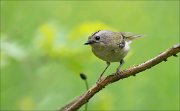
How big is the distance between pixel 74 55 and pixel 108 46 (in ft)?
0.47

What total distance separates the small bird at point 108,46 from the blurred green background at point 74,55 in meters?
0.04

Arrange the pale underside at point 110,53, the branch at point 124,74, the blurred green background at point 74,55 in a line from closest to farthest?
1. the branch at point 124,74
2. the pale underside at point 110,53
3. the blurred green background at point 74,55

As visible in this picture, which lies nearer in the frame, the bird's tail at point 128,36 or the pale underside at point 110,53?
the pale underside at point 110,53

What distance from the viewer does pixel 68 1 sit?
23.2 ft

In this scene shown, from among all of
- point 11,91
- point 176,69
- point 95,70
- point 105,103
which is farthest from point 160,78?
point 105,103

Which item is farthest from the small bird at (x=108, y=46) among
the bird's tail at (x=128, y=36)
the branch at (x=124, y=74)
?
the branch at (x=124, y=74)

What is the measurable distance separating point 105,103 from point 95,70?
2.12 meters

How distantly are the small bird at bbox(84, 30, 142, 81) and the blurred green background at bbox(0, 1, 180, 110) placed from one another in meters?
0.04

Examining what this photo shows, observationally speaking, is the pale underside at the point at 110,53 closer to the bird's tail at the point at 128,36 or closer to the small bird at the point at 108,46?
the small bird at the point at 108,46

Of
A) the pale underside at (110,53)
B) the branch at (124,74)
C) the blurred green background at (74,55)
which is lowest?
the blurred green background at (74,55)

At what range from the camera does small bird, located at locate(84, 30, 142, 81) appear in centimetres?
275

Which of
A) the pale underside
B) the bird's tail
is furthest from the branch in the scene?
the bird's tail

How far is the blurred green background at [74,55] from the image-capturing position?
9.70ft

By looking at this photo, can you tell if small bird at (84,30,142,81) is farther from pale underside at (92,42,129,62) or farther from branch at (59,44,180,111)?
branch at (59,44,180,111)
